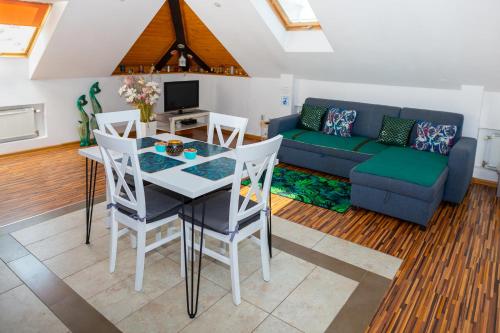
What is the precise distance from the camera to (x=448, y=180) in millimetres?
3881

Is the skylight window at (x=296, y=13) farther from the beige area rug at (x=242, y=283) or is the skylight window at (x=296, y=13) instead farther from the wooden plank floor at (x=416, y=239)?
the beige area rug at (x=242, y=283)

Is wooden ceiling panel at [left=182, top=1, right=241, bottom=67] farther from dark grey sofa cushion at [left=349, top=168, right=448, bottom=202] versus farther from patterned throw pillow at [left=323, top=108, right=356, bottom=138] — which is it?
dark grey sofa cushion at [left=349, top=168, right=448, bottom=202]

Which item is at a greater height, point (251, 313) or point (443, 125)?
point (443, 125)

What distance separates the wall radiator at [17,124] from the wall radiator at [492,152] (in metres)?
5.89

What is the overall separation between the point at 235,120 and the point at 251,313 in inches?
65.0

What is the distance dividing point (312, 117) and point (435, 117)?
1540 millimetres

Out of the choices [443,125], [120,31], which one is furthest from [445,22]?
[120,31]

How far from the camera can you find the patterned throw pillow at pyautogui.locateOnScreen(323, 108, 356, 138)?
495cm

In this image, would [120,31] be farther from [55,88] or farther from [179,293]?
[179,293]

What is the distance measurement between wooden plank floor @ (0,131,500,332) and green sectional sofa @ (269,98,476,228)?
20 centimetres

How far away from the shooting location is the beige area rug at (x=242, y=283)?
221 centimetres

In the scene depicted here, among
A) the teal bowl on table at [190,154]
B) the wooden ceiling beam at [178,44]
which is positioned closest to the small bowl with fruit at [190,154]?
the teal bowl on table at [190,154]

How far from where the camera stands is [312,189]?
4.29 m

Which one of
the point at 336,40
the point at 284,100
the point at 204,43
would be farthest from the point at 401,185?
the point at 204,43
